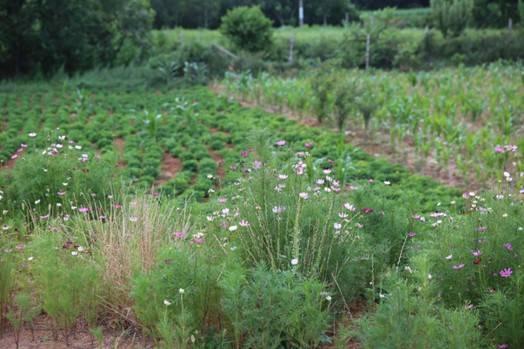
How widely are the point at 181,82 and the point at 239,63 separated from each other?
9.87 ft

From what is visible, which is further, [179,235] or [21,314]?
[179,235]

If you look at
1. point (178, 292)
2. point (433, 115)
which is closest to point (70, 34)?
point (433, 115)

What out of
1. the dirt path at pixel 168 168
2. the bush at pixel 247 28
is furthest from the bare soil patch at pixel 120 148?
the bush at pixel 247 28

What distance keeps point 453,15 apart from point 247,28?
9825mm

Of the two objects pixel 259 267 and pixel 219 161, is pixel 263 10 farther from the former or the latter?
pixel 259 267

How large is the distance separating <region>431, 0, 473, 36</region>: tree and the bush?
8593mm

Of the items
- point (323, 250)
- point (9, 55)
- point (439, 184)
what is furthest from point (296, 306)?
point (9, 55)

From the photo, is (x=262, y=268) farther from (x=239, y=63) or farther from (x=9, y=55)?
(x=9, y=55)

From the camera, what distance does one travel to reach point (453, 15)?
2998 centimetres

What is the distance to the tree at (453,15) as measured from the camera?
29969mm

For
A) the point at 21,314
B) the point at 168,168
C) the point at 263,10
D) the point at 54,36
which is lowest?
the point at 168,168

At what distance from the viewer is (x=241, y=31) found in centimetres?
2705

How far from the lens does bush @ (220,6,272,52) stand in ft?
87.6

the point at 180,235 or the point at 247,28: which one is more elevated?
the point at 247,28
